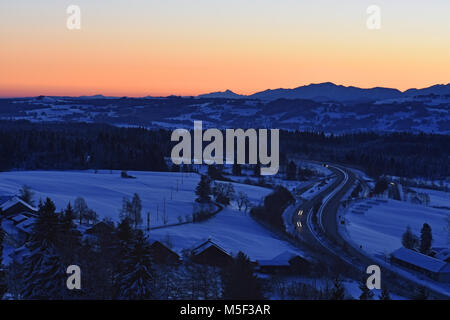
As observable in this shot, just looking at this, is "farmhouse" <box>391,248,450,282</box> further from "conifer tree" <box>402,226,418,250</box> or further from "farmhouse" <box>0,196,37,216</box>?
"farmhouse" <box>0,196,37,216</box>

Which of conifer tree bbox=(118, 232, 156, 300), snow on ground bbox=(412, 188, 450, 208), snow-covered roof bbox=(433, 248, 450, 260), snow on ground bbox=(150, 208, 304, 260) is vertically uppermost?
conifer tree bbox=(118, 232, 156, 300)

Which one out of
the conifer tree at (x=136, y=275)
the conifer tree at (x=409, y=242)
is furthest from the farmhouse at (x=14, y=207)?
the conifer tree at (x=409, y=242)

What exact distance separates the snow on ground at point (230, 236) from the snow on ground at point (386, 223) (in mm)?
8870

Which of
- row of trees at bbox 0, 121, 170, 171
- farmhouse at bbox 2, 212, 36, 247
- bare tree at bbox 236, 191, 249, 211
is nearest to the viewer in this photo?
farmhouse at bbox 2, 212, 36, 247

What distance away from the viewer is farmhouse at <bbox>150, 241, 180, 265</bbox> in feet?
98.9

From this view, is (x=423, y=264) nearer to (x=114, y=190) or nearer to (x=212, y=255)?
(x=212, y=255)

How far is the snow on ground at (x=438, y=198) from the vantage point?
229ft

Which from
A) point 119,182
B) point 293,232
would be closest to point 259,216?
point 293,232

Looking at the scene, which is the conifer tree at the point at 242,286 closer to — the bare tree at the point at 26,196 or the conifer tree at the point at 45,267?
the conifer tree at the point at 45,267

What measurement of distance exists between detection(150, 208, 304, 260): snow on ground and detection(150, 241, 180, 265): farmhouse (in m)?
2.93

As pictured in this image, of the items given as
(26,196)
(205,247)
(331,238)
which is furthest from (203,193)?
(205,247)

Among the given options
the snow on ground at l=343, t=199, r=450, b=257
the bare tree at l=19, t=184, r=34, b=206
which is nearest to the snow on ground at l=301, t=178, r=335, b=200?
the snow on ground at l=343, t=199, r=450, b=257
